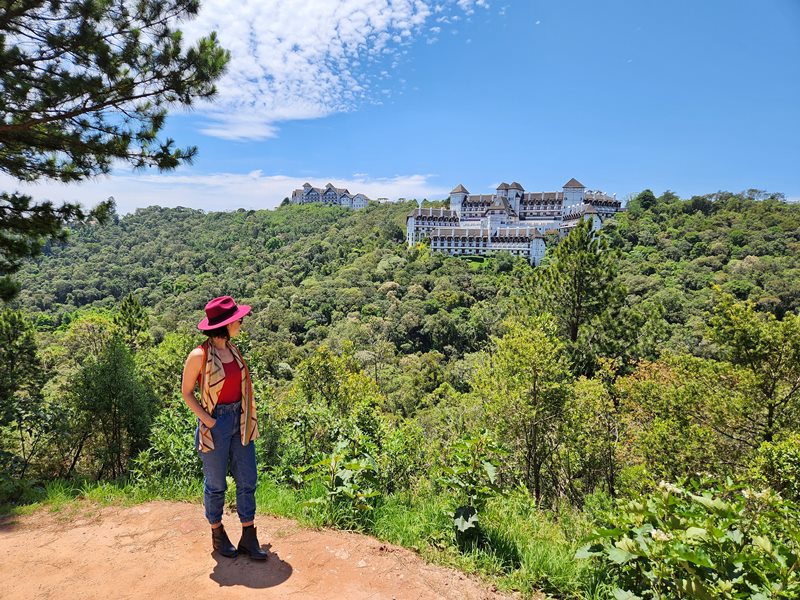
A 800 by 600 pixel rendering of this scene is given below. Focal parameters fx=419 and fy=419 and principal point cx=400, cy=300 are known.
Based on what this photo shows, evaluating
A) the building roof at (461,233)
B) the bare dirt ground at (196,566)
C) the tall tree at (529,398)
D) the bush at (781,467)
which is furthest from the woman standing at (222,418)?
the building roof at (461,233)

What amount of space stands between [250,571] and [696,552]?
8.89ft

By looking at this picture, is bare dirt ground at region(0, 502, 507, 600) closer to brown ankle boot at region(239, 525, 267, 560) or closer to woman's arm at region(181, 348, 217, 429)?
brown ankle boot at region(239, 525, 267, 560)

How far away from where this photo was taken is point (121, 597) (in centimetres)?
266

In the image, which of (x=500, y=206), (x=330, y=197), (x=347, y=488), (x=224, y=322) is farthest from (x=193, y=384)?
(x=330, y=197)

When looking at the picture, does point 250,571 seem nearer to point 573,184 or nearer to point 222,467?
point 222,467

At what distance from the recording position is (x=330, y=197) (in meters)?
128

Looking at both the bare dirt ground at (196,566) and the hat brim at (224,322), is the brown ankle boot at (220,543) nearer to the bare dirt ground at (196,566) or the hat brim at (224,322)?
the bare dirt ground at (196,566)

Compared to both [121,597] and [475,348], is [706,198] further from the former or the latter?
[121,597]

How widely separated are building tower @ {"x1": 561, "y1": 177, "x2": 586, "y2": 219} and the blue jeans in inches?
3182

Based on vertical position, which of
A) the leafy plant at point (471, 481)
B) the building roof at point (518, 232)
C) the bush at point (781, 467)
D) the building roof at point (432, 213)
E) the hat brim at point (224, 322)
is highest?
the building roof at point (432, 213)

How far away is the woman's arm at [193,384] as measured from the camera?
289 cm

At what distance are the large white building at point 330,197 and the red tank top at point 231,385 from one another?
412 ft

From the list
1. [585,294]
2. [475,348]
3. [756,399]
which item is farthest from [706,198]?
[756,399]

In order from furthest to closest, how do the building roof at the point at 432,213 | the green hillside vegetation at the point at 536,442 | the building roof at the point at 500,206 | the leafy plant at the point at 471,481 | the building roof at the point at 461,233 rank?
the building roof at the point at 432,213
the building roof at the point at 500,206
the building roof at the point at 461,233
the leafy plant at the point at 471,481
the green hillside vegetation at the point at 536,442
